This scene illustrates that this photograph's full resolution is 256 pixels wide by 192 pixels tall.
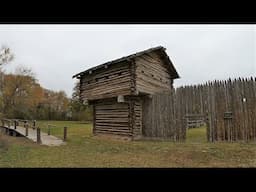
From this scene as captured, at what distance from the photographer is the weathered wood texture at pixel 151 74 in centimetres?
1280

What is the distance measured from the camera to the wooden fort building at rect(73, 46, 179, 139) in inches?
496

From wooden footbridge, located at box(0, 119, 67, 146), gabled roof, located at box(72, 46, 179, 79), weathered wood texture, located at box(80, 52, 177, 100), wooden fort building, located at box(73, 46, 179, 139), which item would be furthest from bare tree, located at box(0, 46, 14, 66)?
weathered wood texture, located at box(80, 52, 177, 100)

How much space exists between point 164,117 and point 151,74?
356 centimetres

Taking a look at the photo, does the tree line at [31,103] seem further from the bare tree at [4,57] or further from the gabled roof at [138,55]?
the gabled roof at [138,55]

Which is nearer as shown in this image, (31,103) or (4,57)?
(4,57)

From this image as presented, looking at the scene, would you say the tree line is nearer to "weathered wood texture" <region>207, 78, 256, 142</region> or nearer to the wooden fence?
the wooden fence

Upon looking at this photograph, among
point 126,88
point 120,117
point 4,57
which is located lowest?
point 120,117

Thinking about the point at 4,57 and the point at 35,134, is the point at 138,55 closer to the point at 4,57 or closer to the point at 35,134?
the point at 35,134

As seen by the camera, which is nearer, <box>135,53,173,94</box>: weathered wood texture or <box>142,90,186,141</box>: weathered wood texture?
<box>142,90,186,141</box>: weathered wood texture

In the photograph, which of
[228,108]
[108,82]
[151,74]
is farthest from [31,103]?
[228,108]

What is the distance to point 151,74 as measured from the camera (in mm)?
13930
